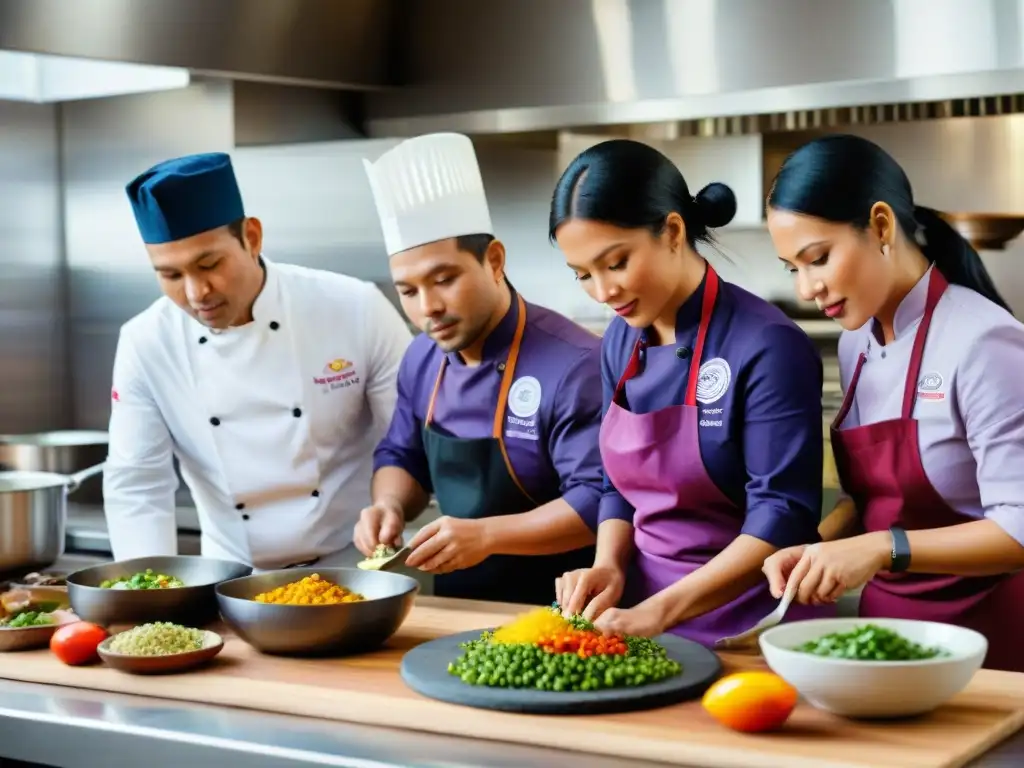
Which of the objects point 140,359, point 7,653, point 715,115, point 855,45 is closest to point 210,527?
point 140,359

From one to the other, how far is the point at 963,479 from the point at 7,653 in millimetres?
1511

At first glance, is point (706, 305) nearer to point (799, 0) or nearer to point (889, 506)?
point (889, 506)

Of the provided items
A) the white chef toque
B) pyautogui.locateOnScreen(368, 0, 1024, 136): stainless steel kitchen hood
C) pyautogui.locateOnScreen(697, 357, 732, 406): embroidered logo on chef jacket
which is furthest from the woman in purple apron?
pyautogui.locateOnScreen(368, 0, 1024, 136): stainless steel kitchen hood

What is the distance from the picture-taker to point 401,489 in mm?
2820

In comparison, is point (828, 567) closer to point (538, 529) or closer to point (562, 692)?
point (562, 692)

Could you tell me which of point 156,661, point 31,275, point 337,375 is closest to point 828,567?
point 156,661

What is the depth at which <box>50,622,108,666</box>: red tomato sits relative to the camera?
220 cm

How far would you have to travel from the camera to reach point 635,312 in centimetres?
231

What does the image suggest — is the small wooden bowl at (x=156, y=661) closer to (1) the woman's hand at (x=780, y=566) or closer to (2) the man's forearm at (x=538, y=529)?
(2) the man's forearm at (x=538, y=529)

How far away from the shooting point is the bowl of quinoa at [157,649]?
83.8 inches

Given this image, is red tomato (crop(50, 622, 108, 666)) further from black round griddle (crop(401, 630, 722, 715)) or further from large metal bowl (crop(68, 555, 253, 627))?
black round griddle (crop(401, 630, 722, 715))

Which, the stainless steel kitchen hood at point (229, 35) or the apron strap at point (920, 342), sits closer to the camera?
the apron strap at point (920, 342)

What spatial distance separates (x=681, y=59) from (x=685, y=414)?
1.66 m

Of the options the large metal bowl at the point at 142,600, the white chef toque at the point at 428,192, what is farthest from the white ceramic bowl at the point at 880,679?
the white chef toque at the point at 428,192
